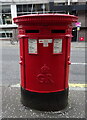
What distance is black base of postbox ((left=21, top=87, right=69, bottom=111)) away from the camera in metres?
2.83

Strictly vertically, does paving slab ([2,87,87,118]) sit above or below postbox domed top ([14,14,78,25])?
below

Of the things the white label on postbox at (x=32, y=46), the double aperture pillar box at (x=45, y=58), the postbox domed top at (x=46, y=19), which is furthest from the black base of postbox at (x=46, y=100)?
the postbox domed top at (x=46, y=19)

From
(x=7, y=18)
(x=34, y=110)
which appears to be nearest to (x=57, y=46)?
(x=34, y=110)

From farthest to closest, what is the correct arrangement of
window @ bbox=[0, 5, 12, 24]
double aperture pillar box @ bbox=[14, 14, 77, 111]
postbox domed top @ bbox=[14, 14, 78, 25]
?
window @ bbox=[0, 5, 12, 24]
double aperture pillar box @ bbox=[14, 14, 77, 111]
postbox domed top @ bbox=[14, 14, 78, 25]

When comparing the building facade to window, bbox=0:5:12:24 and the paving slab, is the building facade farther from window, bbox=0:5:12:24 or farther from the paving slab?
the paving slab

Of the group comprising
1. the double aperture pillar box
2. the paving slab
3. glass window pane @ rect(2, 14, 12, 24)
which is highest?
glass window pane @ rect(2, 14, 12, 24)

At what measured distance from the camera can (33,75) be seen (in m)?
2.77

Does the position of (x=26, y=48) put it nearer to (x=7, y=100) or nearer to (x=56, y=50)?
(x=56, y=50)

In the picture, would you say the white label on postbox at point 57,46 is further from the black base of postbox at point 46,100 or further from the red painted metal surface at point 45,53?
the black base of postbox at point 46,100

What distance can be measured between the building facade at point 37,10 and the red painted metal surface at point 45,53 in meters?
21.0

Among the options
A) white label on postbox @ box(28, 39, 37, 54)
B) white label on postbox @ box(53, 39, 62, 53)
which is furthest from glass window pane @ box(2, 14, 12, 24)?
white label on postbox @ box(53, 39, 62, 53)

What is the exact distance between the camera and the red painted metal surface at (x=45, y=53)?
8.09ft

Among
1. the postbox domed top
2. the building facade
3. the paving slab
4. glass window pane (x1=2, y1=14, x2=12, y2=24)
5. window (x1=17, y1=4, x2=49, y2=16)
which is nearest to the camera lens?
the postbox domed top

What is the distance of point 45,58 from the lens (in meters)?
2.63
